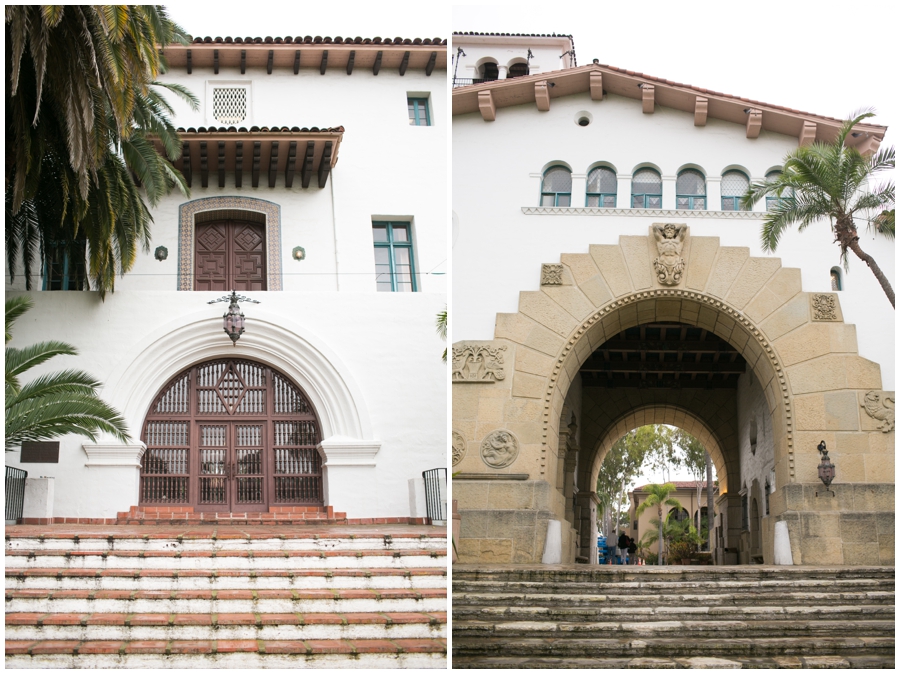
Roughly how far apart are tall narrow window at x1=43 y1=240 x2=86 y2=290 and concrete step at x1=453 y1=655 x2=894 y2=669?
443 inches

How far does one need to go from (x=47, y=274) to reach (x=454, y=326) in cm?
800

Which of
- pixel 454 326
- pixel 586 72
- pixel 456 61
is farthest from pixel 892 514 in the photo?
pixel 456 61

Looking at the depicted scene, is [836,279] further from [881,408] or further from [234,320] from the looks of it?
[234,320]

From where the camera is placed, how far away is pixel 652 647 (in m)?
9.37

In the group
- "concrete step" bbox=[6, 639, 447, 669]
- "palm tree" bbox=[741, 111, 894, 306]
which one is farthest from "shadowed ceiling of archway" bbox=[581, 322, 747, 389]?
"concrete step" bbox=[6, 639, 447, 669]

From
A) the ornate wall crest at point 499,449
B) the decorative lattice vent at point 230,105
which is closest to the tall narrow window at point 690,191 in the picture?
the ornate wall crest at point 499,449

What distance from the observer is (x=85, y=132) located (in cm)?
1270

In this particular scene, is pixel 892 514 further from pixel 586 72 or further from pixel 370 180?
pixel 370 180

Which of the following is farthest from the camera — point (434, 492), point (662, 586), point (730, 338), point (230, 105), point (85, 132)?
point (230, 105)

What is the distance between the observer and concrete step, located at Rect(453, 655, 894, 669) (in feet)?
29.0

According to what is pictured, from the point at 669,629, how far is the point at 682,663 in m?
0.96

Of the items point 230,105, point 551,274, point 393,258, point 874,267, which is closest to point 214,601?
point 551,274

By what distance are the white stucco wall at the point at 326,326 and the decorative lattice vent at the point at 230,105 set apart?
0.23 metres

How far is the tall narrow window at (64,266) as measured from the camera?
1673cm
